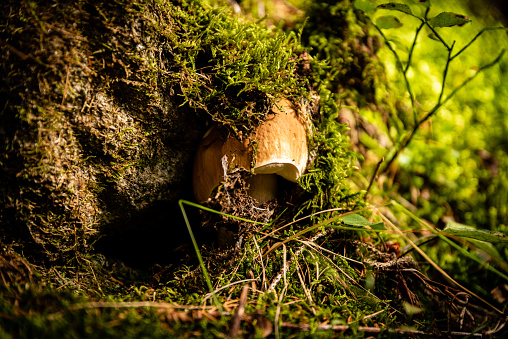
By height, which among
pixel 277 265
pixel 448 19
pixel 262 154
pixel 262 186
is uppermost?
pixel 448 19

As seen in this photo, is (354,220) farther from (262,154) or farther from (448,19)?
(448,19)

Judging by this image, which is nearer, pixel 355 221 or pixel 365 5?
pixel 355 221

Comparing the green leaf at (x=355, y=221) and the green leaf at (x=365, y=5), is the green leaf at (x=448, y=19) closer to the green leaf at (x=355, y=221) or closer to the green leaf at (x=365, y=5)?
the green leaf at (x=365, y=5)

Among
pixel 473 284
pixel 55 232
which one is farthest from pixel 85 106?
pixel 473 284

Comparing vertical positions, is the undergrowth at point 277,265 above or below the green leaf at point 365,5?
below

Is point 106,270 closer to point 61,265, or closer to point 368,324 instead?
point 61,265

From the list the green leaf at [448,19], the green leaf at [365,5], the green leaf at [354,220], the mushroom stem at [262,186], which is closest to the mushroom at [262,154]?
the mushroom stem at [262,186]

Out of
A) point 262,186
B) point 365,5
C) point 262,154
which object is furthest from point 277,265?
point 365,5

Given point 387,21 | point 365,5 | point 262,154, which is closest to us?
point 262,154
